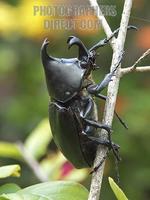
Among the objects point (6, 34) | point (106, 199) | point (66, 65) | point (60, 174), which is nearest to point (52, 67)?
point (66, 65)

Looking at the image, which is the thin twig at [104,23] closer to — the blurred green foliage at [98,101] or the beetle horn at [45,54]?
the beetle horn at [45,54]

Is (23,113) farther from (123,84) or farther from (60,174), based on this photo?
(60,174)

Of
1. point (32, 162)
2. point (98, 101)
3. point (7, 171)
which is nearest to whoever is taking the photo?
point (7, 171)

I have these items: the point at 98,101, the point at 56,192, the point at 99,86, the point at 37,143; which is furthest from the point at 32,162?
the point at 98,101

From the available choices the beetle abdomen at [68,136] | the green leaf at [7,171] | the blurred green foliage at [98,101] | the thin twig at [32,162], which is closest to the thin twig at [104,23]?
the beetle abdomen at [68,136]

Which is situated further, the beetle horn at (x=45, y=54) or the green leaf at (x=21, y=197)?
the beetle horn at (x=45, y=54)

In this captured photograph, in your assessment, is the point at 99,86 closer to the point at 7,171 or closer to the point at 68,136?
the point at 68,136
